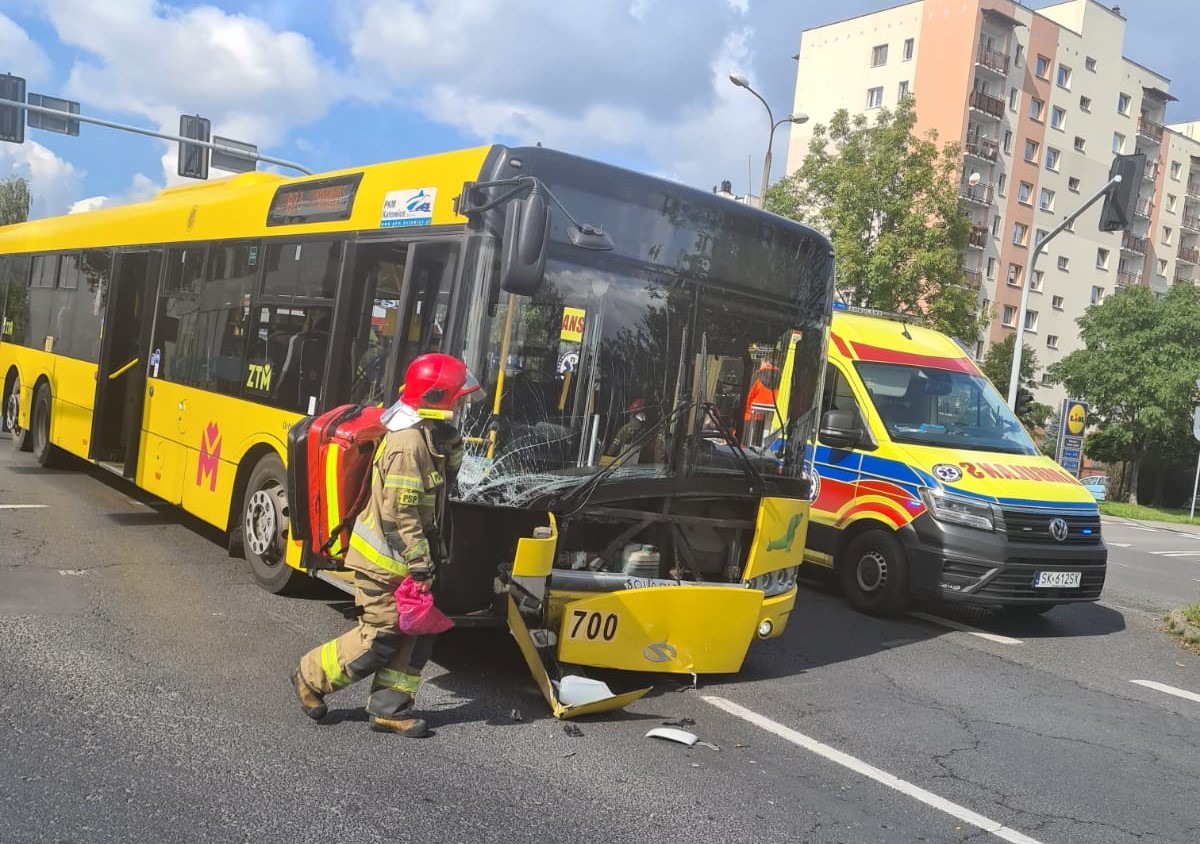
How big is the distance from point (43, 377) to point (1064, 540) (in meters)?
11.2

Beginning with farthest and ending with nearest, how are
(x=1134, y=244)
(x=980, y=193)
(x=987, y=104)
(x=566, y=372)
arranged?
(x=1134, y=244)
(x=980, y=193)
(x=987, y=104)
(x=566, y=372)

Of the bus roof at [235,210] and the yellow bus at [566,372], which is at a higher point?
the bus roof at [235,210]

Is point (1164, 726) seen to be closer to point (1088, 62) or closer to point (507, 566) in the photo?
point (507, 566)

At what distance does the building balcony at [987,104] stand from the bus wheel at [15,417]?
48.5 metres

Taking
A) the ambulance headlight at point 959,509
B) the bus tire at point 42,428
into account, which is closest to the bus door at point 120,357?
the bus tire at point 42,428

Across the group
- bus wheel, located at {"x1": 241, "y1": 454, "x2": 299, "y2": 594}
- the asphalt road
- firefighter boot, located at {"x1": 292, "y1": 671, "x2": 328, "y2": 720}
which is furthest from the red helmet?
bus wheel, located at {"x1": 241, "y1": 454, "x2": 299, "y2": 594}

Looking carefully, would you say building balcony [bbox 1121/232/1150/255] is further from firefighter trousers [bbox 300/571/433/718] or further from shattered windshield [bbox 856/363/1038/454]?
firefighter trousers [bbox 300/571/433/718]

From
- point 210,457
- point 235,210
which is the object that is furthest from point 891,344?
point 210,457

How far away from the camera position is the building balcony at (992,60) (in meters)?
53.0

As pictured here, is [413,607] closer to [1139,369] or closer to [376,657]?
[376,657]

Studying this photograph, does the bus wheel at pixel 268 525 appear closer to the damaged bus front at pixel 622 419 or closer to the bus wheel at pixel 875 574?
the damaged bus front at pixel 622 419

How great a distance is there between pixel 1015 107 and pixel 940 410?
173ft

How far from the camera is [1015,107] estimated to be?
56438 millimetres

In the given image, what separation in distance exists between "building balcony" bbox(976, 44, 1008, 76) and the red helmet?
54.0 meters
